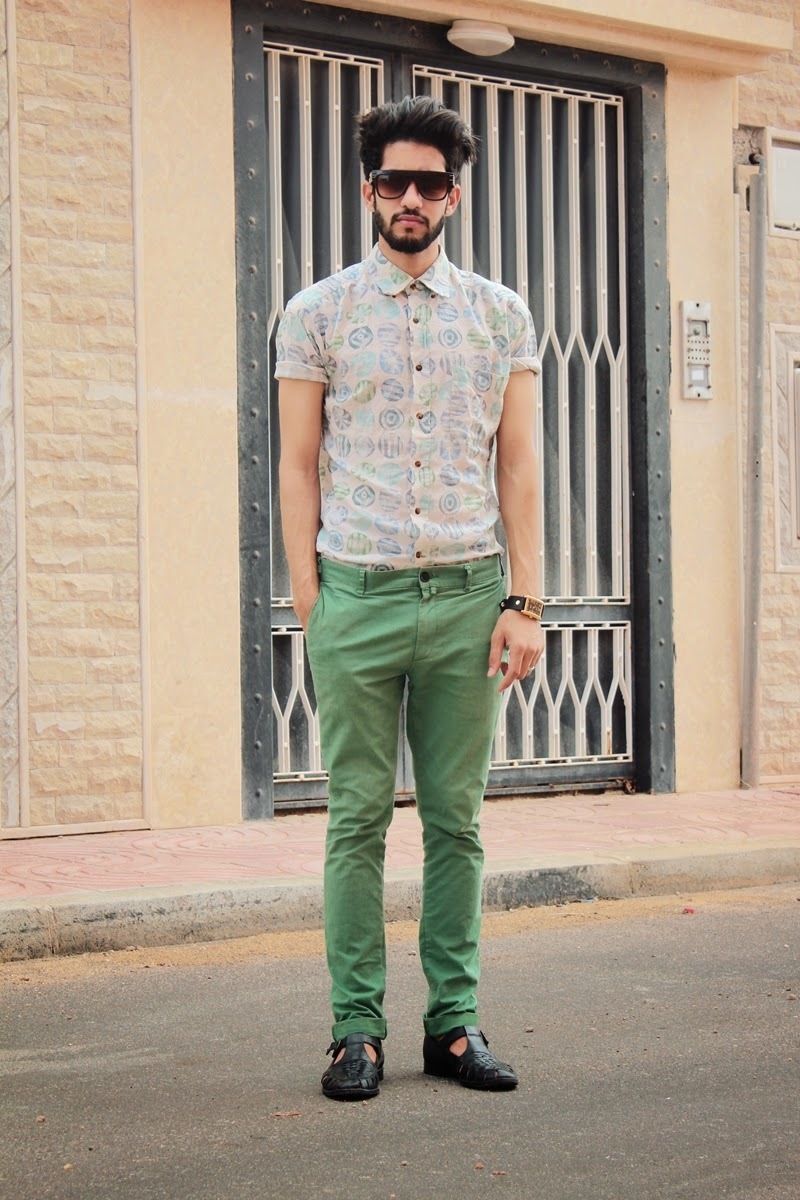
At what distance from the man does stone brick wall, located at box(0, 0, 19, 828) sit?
383cm

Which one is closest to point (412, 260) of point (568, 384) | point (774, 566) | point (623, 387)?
point (568, 384)

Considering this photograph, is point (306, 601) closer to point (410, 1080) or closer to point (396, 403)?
point (396, 403)

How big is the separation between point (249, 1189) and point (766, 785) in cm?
708

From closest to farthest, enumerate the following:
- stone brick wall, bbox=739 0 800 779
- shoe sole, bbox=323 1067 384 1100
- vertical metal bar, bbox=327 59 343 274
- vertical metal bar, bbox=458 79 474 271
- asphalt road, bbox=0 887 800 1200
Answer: asphalt road, bbox=0 887 800 1200 < shoe sole, bbox=323 1067 384 1100 < vertical metal bar, bbox=327 59 343 274 < vertical metal bar, bbox=458 79 474 271 < stone brick wall, bbox=739 0 800 779

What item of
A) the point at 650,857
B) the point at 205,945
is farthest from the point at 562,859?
the point at 205,945

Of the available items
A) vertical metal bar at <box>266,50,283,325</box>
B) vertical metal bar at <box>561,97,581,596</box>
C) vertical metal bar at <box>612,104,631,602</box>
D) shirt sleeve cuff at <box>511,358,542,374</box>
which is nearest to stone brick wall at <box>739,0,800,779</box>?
vertical metal bar at <box>612,104,631,602</box>

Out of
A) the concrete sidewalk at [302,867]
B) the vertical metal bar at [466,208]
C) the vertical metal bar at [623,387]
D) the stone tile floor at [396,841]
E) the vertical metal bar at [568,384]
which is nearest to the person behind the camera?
the concrete sidewalk at [302,867]

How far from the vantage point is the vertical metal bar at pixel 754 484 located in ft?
31.9

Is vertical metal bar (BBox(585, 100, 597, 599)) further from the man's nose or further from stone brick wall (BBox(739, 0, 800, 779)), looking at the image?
the man's nose

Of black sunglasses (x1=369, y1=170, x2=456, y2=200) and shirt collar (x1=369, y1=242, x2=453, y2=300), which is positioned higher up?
black sunglasses (x1=369, y1=170, x2=456, y2=200)

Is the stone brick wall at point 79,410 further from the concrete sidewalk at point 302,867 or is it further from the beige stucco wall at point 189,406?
the concrete sidewalk at point 302,867

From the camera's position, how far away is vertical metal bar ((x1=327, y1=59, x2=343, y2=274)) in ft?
28.3

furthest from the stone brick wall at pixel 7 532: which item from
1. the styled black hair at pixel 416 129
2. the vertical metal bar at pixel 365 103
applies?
the styled black hair at pixel 416 129

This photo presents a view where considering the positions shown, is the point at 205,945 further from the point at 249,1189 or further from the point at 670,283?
the point at 670,283
